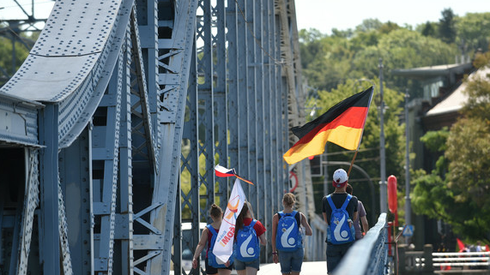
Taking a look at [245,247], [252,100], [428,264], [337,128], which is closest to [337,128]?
[337,128]

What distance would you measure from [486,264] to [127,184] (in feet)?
111

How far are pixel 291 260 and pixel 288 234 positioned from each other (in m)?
0.35

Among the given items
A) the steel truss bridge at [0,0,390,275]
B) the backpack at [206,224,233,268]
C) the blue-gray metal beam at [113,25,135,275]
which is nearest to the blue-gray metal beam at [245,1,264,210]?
the steel truss bridge at [0,0,390,275]

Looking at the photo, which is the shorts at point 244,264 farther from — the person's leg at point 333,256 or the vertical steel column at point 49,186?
the vertical steel column at point 49,186

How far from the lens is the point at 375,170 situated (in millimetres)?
82500

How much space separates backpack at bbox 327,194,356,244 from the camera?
1188 cm

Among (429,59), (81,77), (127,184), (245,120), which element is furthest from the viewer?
(429,59)

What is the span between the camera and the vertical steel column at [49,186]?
7.64 meters

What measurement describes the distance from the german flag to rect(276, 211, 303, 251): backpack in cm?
175

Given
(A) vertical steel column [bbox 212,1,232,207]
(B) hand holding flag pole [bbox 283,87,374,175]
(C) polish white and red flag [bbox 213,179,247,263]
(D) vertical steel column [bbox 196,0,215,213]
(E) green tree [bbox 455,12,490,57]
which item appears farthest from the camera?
(E) green tree [bbox 455,12,490,57]

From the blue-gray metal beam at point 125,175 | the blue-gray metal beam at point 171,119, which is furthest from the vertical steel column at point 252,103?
the blue-gray metal beam at point 125,175

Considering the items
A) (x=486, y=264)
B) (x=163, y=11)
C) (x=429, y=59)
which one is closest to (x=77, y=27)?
(x=163, y=11)

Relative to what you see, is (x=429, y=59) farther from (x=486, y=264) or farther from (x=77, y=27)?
(x=77, y=27)

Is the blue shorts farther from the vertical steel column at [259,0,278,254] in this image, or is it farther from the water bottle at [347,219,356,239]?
the vertical steel column at [259,0,278,254]
